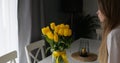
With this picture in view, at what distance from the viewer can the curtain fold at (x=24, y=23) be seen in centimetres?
266

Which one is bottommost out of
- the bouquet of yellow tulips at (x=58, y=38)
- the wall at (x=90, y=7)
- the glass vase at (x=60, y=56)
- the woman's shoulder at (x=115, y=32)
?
the glass vase at (x=60, y=56)

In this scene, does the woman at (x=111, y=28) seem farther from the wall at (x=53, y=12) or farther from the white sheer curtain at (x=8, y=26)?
the wall at (x=53, y=12)

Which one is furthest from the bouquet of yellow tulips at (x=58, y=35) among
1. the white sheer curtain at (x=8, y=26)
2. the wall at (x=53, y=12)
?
the wall at (x=53, y=12)

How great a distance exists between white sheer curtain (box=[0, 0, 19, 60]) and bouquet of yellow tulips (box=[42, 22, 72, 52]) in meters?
1.00

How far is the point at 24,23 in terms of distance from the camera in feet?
8.92

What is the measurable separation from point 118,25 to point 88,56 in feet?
3.09

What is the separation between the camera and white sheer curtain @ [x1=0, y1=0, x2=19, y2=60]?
97.0 inches

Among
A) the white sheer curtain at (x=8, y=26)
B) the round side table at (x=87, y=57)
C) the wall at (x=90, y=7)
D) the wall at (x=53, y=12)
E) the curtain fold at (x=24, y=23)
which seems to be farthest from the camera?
the wall at (x=90, y=7)

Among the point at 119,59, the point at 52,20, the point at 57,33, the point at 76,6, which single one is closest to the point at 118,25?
the point at 119,59

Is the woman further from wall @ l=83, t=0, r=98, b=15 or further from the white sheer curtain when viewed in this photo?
wall @ l=83, t=0, r=98, b=15

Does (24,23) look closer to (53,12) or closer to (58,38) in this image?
(53,12)

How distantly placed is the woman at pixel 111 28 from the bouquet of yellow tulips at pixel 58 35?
1.23 ft

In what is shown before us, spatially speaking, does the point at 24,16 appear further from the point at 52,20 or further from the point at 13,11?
the point at 52,20

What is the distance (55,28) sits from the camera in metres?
1.66
